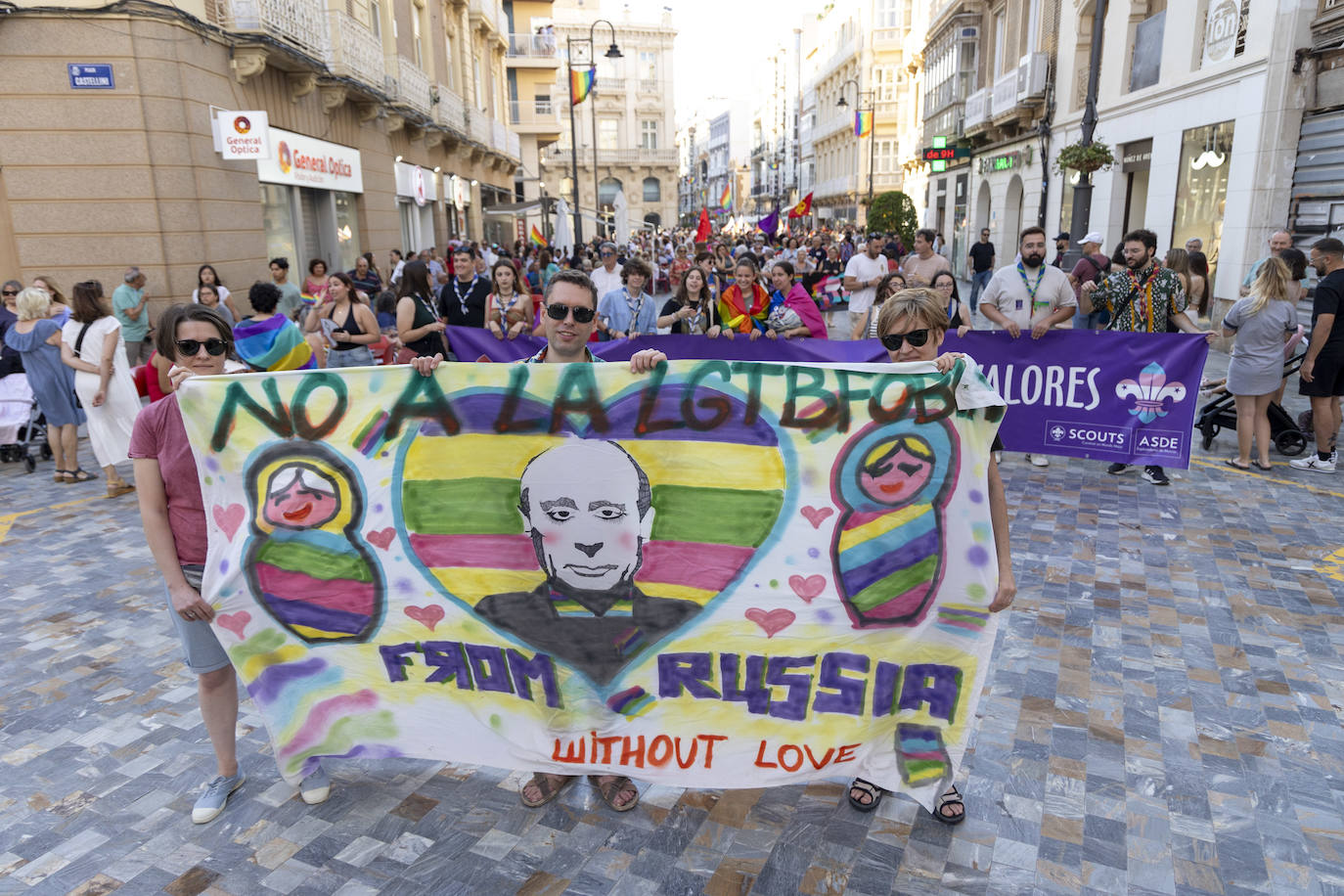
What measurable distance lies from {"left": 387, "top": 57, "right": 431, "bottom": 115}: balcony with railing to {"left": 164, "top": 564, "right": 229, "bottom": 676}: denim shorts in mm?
18552

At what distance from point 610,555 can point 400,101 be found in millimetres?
19797

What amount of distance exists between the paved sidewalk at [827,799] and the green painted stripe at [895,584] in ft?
2.77

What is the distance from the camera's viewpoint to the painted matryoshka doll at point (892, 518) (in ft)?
9.59

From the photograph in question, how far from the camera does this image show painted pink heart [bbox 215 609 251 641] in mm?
3104

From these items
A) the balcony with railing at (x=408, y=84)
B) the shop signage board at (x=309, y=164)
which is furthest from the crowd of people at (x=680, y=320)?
the balcony with railing at (x=408, y=84)

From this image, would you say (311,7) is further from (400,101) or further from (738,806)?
(738,806)

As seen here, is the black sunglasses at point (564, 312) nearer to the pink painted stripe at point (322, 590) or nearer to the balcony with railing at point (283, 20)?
the pink painted stripe at point (322, 590)

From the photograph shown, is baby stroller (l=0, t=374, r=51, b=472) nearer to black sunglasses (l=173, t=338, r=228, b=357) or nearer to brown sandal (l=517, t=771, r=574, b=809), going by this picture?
black sunglasses (l=173, t=338, r=228, b=357)

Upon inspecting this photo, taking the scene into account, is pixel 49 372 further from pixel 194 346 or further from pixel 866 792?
pixel 866 792

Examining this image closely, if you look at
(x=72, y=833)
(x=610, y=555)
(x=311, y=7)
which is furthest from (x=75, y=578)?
(x=311, y=7)

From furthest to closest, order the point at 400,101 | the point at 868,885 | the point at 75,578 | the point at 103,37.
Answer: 1. the point at 400,101
2. the point at 103,37
3. the point at 75,578
4. the point at 868,885

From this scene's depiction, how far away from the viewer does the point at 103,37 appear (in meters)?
10.9

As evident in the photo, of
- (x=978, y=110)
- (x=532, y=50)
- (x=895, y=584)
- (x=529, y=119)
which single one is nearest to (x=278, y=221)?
(x=895, y=584)

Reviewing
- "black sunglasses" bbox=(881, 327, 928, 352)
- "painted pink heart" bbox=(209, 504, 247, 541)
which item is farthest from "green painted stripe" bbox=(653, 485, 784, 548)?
"painted pink heart" bbox=(209, 504, 247, 541)
